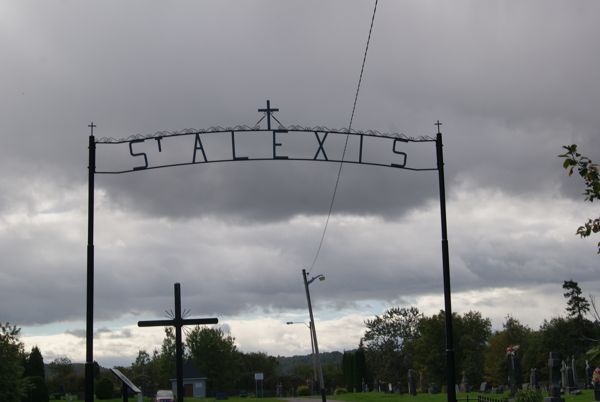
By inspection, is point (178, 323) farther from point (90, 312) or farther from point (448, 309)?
point (448, 309)

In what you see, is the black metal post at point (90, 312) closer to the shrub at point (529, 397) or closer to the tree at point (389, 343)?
the shrub at point (529, 397)

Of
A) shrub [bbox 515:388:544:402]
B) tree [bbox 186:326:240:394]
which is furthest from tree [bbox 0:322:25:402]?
tree [bbox 186:326:240:394]

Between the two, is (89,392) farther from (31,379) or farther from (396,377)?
(396,377)

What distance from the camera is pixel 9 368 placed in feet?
146

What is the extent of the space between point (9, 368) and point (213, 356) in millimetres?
86546

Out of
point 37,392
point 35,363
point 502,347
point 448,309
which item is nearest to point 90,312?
point 448,309

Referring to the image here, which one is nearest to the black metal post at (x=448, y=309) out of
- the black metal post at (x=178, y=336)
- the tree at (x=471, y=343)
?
the black metal post at (x=178, y=336)

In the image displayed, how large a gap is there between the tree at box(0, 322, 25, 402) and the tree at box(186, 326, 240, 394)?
3263 inches

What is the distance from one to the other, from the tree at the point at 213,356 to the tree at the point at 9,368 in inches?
3263

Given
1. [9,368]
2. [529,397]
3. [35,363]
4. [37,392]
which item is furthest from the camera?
[35,363]

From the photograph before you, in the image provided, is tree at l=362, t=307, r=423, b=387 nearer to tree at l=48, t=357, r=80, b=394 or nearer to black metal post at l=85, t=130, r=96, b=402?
tree at l=48, t=357, r=80, b=394

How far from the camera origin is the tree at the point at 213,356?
12875 centimetres

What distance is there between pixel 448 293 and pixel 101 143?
286 inches

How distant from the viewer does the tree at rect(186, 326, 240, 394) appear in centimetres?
12875
